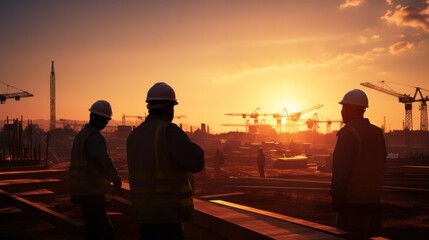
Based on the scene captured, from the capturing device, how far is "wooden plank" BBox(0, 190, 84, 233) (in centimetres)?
604

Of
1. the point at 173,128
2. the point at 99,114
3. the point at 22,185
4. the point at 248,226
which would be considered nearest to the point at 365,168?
the point at 248,226

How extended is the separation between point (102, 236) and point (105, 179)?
600 millimetres

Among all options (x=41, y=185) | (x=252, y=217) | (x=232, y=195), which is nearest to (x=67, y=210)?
(x=41, y=185)

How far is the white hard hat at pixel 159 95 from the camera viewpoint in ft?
11.1

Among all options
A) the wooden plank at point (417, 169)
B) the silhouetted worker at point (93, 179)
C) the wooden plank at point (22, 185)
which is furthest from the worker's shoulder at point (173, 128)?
the wooden plank at point (417, 169)

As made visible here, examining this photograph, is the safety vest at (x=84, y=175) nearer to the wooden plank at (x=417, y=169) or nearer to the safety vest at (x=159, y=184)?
the safety vest at (x=159, y=184)

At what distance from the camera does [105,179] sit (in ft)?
15.8

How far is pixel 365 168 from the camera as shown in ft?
14.0

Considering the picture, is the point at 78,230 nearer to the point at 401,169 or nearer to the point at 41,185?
the point at 41,185

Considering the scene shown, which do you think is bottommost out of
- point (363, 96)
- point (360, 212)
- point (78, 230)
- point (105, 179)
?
point (78, 230)

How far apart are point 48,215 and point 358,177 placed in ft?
15.8

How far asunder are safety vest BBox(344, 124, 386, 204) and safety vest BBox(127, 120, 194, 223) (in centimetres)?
180

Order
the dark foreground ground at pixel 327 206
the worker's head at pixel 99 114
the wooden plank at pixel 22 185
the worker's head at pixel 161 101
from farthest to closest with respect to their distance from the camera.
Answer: the wooden plank at pixel 22 185 → the dark foreground ground at pixel 327 206 → the worker's head at pixel 99 114 → the worker's head at pixel 161 101

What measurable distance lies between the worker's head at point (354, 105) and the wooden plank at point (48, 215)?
3759mm
